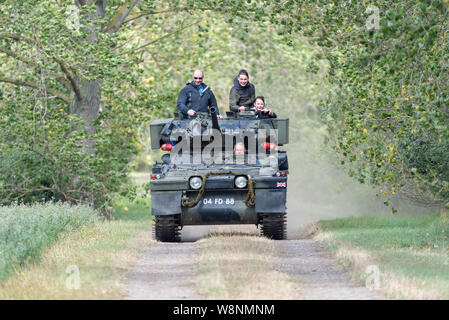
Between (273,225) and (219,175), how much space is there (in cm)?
137

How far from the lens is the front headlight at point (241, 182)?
52.5ft

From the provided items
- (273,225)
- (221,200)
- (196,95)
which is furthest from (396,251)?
(196,95)

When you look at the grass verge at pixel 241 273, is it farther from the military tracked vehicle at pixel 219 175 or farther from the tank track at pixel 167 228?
the tank track at pixel 167 228

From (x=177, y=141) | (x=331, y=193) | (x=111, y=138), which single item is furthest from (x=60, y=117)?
(x=331, y=193)

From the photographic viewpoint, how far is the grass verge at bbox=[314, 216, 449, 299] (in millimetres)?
10445

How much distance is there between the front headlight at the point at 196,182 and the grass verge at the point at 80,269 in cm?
124

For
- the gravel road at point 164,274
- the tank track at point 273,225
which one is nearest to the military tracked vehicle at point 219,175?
the tank track at point 273,225

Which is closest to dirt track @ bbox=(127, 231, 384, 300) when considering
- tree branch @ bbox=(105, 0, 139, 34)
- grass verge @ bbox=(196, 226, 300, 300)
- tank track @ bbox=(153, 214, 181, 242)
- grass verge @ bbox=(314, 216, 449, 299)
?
grass verge @ bbox=(196, 226, 300, 300)

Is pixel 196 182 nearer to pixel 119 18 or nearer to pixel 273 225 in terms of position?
pixel 273 225

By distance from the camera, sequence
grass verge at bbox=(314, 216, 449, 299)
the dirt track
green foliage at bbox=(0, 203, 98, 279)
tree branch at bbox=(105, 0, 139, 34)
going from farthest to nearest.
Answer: tree branch at bbox=(105, 0, 139, 34) → green foliage at bbox=(0, 203, 98, 279) → grass verge at bbox=(314, 216, 449, 299) → the dirt track

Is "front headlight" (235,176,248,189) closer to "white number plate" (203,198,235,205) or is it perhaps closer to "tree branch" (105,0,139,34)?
"white number plate" (203,198,235,205)

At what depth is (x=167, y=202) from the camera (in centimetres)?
1620

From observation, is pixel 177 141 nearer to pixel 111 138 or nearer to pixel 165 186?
pixel 165 186

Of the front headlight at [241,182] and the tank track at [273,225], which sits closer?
the front headlight at [241,182]
